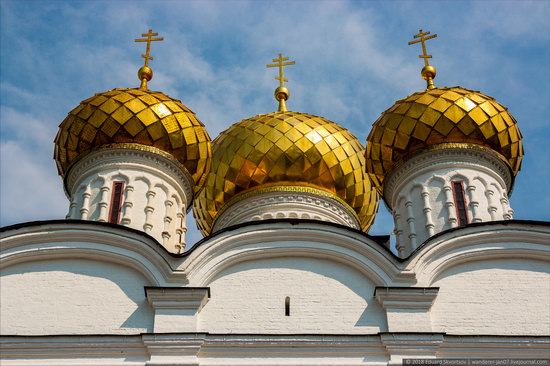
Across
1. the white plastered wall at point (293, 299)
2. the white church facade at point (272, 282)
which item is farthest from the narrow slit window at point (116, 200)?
the white plastered wall at point (293, 299)

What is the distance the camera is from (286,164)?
36.3ft

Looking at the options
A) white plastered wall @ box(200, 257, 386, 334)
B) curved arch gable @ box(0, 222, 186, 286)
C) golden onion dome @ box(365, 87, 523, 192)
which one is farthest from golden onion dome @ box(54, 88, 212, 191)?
white plastered wall @ box(200, 257, 386, 334)

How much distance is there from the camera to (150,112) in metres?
10.2

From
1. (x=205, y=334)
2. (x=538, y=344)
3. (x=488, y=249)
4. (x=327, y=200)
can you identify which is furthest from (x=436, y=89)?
(x=205, y=334)

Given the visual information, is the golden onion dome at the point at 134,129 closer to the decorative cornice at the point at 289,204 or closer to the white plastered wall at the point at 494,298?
the decorative cornice at the point at 289,204

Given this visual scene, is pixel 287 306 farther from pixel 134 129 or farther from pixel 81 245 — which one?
pixel 134 129

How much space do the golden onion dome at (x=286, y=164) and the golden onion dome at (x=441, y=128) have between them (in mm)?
760

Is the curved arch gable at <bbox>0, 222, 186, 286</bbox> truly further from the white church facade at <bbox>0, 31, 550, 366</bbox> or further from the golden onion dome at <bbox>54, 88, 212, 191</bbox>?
the golden onion dome at <bbox>54, 88, 212, 191</bbox>

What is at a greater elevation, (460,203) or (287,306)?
(460,203)

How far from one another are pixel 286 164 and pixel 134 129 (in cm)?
219

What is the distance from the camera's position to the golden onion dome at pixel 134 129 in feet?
32.8

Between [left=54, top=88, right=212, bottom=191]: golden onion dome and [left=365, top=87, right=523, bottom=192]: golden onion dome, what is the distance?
7.45 feet

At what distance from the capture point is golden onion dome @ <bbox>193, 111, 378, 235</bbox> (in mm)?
11070

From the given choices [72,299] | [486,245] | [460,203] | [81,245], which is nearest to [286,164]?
[460,203]
